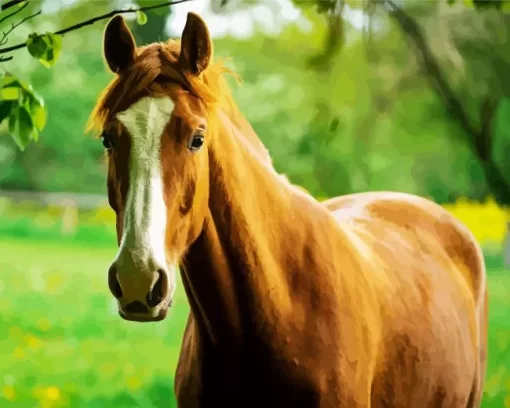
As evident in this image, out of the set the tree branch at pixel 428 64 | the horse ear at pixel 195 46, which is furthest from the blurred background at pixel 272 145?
the horse ear at pixel 195 46

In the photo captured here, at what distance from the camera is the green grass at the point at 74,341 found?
1321 mm

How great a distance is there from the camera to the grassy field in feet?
4.34

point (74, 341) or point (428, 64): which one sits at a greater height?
point (428, 64)

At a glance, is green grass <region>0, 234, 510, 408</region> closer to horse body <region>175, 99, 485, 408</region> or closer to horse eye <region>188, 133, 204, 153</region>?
horse body <region>175, 99, 485, 408</region>

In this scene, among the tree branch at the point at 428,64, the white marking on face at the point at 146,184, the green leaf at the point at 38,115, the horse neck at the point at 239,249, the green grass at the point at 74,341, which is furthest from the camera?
the tree branch at the point at 428,64

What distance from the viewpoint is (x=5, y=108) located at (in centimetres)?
98

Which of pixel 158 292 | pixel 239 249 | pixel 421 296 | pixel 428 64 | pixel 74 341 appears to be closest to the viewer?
pixel 158 292

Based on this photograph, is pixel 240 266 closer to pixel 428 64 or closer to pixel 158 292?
pixel 158 292

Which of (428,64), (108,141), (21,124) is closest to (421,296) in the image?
(428,64)

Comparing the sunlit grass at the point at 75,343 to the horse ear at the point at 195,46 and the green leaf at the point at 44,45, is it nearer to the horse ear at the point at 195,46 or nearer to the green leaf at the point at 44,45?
the green leaf at the point at 44,45

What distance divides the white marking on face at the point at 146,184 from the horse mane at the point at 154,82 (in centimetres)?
2

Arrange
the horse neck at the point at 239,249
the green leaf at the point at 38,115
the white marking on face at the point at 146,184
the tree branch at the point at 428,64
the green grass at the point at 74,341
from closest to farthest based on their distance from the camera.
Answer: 1. the white marking on face at the point at 146,184
2. the horse neck at the point at 239,249
3. the green leaf at the point at 38,115
4. the green grass at the point at 74,341
5. the tree branch at the point at 428,64

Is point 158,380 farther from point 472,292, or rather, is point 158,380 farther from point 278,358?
point 472,292

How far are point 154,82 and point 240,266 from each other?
0.96 ft
